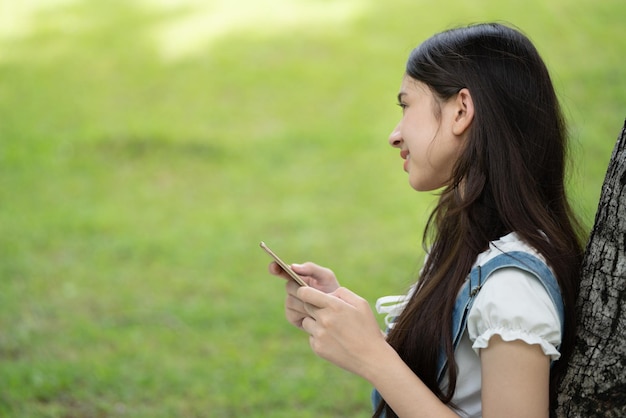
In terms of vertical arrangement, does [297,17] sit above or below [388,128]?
above

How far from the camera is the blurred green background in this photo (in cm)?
384

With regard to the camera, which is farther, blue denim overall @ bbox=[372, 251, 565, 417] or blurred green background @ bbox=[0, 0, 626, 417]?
blurred green background @ bbox=[0, 0, 626, 417]

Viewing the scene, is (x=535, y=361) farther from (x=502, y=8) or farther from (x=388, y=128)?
(x=502, y=8)

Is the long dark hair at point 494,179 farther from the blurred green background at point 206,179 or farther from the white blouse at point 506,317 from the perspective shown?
the blurred green background at point 206,179

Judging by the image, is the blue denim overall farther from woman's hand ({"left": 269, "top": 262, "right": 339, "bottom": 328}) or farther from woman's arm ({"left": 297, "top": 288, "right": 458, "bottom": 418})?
woman's hand ({"left": 269, "top": 262, "right": 339, "bottom": 328})

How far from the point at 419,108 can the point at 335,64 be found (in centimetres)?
647

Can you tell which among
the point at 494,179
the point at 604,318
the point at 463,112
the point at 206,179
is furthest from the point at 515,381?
the point at 206,179

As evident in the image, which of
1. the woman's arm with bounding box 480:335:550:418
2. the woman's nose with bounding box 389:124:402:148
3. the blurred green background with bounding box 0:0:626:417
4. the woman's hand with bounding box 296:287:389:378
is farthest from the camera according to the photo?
the blurred green background with bounding box 0:0:626:417

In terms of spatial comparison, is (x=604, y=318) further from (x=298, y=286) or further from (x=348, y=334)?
(x=298, y=286)

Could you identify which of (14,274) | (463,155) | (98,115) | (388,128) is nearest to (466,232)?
(463,155)

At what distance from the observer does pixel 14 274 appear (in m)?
4.85

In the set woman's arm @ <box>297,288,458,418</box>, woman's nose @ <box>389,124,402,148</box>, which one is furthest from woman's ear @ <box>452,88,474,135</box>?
woman's arm @ <box>297,288,458,418</box>

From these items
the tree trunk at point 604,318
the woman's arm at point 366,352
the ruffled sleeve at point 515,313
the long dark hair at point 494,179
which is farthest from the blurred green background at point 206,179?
the woman's arm at point 366,352

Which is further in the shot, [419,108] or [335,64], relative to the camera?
[335,64]
